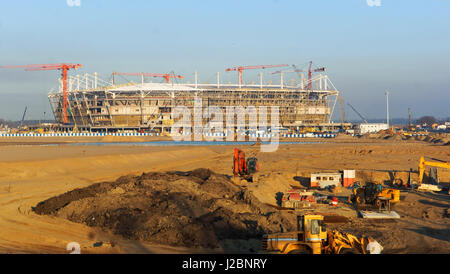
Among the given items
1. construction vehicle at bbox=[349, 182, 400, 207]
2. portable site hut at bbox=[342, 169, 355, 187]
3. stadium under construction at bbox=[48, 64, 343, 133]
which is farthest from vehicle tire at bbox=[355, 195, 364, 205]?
stadium under construction at bbox=[48, 64, 343, 133]

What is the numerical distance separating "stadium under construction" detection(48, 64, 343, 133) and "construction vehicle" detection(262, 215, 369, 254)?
402 ft

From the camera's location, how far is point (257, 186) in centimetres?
3138

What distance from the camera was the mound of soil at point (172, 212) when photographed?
58.0 ft

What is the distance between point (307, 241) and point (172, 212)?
8196 mm

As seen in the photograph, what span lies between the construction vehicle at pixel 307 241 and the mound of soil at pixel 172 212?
4.51 meters

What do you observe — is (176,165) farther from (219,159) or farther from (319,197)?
(319,197)

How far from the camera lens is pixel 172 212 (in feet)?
65.0

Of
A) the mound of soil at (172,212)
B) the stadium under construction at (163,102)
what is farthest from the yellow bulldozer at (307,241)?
the stadium under construction at (163,102)

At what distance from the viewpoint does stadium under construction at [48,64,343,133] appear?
5650 inches

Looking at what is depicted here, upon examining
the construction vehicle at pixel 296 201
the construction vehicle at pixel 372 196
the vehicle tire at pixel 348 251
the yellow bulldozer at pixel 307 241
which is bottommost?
the construction vehicle at pixel 296 201

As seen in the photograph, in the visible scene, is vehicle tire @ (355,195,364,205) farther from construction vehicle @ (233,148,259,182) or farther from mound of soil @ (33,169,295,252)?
construction vehicle @ (233,148,259,182)

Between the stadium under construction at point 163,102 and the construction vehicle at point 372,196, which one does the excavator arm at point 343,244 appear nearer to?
the construction vehicle at point 372,196

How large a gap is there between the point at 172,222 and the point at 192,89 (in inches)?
5208

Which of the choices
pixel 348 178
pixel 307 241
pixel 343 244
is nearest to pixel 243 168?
pixel 348 178
